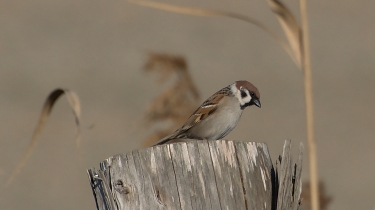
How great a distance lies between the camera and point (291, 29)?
9.16 ft

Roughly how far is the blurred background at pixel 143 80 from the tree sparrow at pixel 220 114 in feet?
11.3

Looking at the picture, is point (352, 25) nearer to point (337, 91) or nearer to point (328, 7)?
point (328, 7)

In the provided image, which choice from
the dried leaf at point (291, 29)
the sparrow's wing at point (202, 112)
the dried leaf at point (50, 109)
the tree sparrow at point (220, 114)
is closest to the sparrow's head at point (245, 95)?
the tree sparrow at point (220, 114)

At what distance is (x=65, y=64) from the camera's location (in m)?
16.6

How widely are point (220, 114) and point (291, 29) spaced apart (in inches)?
133

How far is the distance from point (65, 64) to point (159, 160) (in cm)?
1367

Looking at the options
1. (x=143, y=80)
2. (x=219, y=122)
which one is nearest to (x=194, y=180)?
(x=219, y=122)

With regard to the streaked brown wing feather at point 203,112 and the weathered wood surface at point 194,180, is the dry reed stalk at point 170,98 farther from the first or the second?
the weathered wood surface at point 194,180

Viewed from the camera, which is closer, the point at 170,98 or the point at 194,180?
the point at 194,180

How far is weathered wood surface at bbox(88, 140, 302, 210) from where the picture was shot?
313cm

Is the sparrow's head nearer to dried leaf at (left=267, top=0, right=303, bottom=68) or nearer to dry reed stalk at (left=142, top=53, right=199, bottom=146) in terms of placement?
dry reed stalk at (left=142, top=53, right=199, bottom=146)

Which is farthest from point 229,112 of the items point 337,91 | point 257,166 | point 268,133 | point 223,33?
point 223,33

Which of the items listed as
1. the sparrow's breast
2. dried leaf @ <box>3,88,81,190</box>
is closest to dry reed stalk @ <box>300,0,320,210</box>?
dried leaf @ <box>3,88,81,190</box>

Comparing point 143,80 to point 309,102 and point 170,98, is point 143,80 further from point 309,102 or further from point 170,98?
point 309,102
